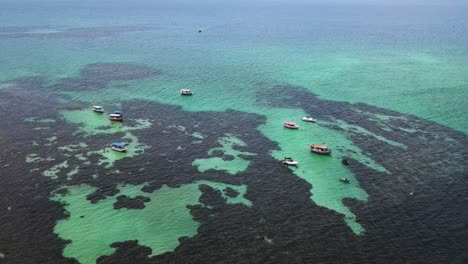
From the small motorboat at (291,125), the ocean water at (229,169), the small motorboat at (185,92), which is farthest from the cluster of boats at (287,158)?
the small motorboat at (185,92)

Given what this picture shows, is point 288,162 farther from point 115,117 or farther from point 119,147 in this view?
point 115,117

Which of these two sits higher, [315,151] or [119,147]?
[315,151]

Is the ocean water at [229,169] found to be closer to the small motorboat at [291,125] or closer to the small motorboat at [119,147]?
the small motorboat at [291,125]

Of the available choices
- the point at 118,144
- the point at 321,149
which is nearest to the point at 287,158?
the point at 321,149

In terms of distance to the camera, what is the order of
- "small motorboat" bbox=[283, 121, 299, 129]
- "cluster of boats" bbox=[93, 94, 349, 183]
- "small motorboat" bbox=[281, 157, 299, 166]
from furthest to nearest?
"small motorboat" bbox=[283, 121, 299, 129] < "cluster of boats" bbox=[93, 94, 349, 183] < "small motorboat" bbox=[281, 157, 299, 166]

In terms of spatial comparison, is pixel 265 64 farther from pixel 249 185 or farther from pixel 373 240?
pixel 373 240

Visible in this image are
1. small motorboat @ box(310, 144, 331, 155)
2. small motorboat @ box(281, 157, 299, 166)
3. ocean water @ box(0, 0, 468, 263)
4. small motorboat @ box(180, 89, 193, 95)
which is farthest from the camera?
small motorboat @ box(180, 89, 193, 95)

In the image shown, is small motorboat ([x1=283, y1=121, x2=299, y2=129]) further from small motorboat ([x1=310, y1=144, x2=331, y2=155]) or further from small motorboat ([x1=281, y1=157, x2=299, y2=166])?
small motorboat ([x1=281, y1=157, x2=299, y2=166])

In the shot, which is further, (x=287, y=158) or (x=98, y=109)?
(x=98, y=109)

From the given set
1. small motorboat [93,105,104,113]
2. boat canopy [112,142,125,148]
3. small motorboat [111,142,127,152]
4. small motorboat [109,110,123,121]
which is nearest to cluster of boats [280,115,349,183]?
small motorboat [111,142,127,152]
